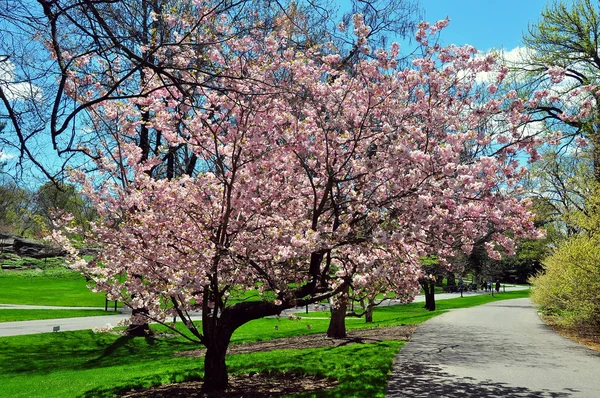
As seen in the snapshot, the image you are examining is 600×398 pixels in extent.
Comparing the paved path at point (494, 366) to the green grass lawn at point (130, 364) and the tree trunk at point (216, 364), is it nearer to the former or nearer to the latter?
the green grass lawn at point (130, 364)

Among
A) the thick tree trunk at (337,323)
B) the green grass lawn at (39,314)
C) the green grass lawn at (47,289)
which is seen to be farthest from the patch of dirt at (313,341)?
the green grass lawn at (47,289)

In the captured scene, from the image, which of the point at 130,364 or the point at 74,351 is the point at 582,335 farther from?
the point at 74,351

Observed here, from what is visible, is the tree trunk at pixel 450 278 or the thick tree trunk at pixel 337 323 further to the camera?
the tree trunk at pixel 450 278

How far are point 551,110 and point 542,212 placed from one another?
9.27m

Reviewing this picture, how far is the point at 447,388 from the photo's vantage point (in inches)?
319

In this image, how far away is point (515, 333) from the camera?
16.6 m

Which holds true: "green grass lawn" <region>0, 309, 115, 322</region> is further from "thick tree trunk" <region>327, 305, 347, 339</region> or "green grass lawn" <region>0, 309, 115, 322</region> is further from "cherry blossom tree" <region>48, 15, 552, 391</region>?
"cherry blossom tree" <region>48, 15, 552, 391</region>

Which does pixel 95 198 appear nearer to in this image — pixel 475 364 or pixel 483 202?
pixel 483 202

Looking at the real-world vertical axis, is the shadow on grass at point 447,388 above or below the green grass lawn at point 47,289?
below

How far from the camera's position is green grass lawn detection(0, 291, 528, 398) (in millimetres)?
9336

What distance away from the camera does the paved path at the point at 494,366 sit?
25.8 feet

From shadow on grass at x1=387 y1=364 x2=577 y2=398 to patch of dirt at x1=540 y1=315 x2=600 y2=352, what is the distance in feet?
18.2

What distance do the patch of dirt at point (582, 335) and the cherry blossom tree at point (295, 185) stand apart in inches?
291

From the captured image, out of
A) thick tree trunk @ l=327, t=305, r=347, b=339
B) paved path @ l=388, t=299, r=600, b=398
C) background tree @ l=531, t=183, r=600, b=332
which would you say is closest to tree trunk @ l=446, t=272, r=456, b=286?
paved path @ l=388, t=299, r=600, b=398
